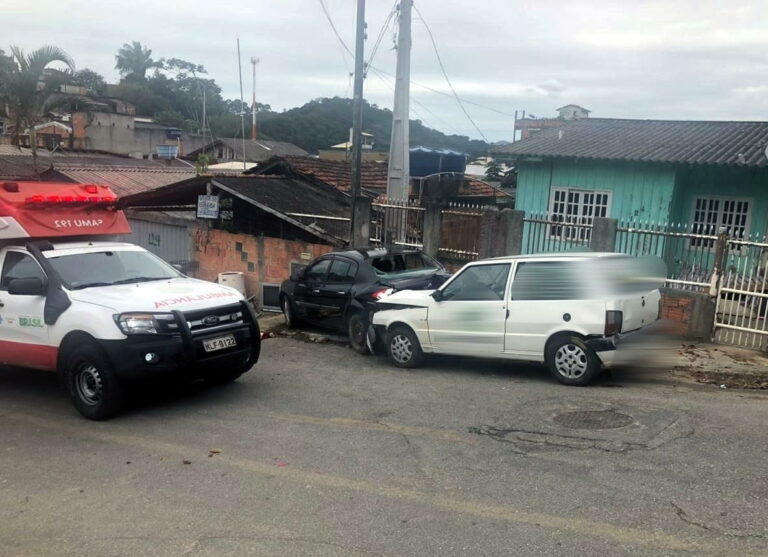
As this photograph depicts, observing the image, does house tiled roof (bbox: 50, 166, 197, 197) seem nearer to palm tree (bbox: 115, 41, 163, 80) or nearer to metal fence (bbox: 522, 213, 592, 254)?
metal fence (bbox: 522, 213, 592, 254)

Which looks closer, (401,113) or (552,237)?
(552,237)

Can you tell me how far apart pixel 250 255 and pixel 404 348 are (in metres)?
7.48

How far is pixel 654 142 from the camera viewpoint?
15.5 meters

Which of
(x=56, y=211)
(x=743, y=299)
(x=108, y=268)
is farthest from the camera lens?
(x=743, y=299)

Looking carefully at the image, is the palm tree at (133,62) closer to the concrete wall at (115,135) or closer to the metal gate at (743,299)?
the concrete wall at (115,135)

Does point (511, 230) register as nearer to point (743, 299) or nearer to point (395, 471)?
point (743, 299)

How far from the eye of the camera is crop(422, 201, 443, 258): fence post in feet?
42.1

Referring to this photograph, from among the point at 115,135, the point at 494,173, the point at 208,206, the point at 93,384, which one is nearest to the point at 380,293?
the point at 93,384

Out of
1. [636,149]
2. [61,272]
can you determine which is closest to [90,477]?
[61,272]

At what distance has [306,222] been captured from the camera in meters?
14.6

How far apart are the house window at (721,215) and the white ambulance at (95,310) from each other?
37.3 feet

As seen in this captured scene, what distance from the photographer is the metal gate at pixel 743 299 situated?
9.49 metres

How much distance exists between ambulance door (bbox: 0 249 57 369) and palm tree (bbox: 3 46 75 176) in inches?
362

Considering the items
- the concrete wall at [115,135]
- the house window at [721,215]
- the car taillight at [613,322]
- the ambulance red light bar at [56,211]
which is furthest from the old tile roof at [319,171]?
the concrete wall at [115,135]
